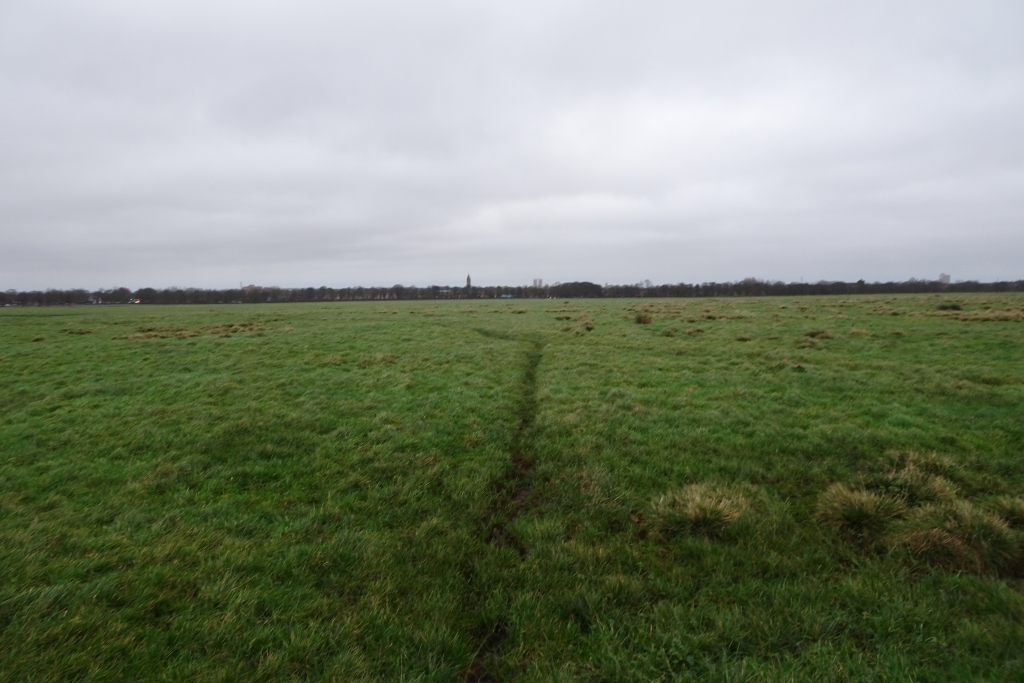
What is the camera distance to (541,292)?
15225 cm

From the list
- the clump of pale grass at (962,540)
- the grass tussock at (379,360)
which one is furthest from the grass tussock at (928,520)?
the grass tussock at (379,360)

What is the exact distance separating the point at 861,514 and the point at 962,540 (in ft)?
2.95

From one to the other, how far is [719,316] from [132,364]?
3431cm

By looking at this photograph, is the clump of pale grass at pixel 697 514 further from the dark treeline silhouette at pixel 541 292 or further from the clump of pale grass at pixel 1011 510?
the dark treeline silhouette at pixel 541 292

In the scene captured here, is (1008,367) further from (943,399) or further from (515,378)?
(515,378)

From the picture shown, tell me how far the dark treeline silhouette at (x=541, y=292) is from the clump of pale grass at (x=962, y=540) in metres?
118

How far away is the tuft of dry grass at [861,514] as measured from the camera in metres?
5.48

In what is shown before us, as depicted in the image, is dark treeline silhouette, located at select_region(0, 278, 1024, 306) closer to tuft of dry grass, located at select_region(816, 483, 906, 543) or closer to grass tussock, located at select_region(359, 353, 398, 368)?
grass tussock, located at select_region(359, 353, 398, 368)

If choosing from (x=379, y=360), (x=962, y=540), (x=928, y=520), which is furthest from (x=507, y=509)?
(x=379, y=360)

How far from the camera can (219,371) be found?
15422mm

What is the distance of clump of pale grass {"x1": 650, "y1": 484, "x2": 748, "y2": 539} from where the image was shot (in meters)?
5.66

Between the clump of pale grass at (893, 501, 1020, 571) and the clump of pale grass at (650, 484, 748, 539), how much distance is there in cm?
171

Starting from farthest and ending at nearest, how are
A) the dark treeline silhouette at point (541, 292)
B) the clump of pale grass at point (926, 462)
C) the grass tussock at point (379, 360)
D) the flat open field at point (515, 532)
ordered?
the dark treeline silhouette at point (541, 292) < the grass tussock at point (379, 360) < the clump of pale grass at point (926, 462) < the flat open field at point (515, 532)

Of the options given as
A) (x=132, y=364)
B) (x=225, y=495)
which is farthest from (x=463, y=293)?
(x=225, y=495)
